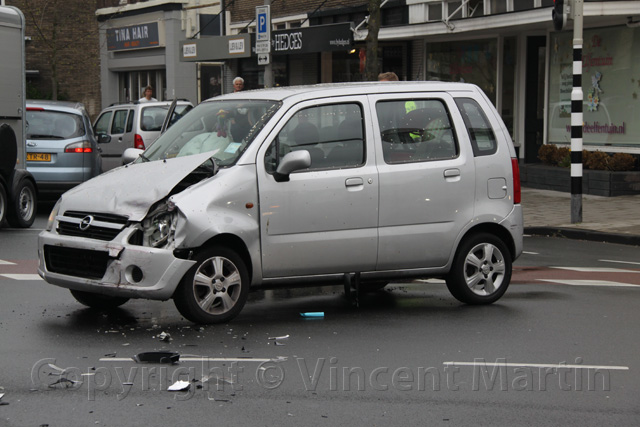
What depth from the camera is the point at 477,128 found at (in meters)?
8.45

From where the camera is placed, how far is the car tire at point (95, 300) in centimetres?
804

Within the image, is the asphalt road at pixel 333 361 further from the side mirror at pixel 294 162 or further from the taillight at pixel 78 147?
the taillight at pixel 78 147

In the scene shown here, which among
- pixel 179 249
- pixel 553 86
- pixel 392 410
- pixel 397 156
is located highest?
pixel 553 86

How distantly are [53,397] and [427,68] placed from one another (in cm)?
2010

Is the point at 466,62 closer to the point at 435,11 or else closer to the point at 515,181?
the point at 435,11

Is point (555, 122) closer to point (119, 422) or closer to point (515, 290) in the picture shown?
point (515, 290)

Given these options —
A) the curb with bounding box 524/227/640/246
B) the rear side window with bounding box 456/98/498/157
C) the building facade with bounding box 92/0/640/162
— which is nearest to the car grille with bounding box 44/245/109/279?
the rear side window with bounding box 456/98/498/157

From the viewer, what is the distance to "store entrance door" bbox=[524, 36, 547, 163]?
21891 mm

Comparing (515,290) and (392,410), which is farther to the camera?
(515,290)

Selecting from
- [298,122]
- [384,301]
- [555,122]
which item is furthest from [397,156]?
[555,122]

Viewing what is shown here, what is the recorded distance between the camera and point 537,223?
15.0 metres

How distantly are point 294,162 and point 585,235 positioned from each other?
761cm

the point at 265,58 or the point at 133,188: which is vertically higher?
the point at 265,58

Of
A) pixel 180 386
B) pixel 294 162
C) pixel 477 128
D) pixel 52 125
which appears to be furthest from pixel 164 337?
pixel 52 125
